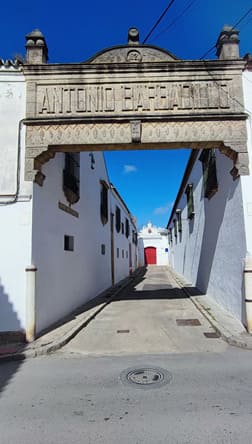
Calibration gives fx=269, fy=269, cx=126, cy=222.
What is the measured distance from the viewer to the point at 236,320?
18.4ft

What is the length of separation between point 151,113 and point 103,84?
1.14 metres

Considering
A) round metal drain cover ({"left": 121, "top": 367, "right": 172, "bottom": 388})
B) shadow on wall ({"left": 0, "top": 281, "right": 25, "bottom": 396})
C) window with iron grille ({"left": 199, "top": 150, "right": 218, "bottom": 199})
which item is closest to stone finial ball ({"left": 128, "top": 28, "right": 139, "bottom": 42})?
window with iron grille ({"left": 199, "top": 150, "right": 218, "bottom": 199})

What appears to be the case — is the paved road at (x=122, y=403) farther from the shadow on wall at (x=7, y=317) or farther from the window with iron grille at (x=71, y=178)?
the window with iron grille at (x=71, y=178)

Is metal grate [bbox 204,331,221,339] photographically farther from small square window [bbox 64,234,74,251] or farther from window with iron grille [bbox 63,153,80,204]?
window with iron grille [bbox 63,153,80,204]

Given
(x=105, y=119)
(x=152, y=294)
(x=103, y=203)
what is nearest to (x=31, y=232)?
(x=105, y=119)

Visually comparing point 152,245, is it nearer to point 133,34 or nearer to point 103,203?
point 103,203

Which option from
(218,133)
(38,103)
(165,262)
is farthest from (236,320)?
(165,262)

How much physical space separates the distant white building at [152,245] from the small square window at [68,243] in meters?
27.5

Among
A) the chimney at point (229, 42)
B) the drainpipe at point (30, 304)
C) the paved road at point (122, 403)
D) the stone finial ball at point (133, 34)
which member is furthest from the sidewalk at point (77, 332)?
the stone finial ball at point (133, 34)

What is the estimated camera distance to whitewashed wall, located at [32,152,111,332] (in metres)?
5.20

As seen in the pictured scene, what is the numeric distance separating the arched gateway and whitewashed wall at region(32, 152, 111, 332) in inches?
30.2

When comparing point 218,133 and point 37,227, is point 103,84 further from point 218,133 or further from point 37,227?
point 37,227

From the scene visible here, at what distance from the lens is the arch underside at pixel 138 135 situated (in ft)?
17.0

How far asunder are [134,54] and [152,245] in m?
32.1
